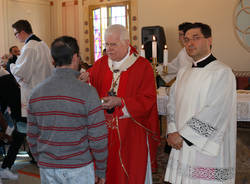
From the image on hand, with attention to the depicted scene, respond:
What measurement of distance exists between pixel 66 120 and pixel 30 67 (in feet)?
9.13

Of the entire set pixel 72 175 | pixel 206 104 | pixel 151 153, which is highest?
pixel 206 104

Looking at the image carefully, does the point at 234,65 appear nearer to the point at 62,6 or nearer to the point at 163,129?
the point at 163,129

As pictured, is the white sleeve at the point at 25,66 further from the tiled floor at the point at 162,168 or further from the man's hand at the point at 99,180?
the man's hand at the point at 99,180

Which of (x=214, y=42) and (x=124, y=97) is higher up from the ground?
(x=214, y=42)

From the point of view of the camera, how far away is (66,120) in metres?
1.54

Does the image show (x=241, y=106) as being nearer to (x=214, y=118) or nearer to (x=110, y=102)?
(x=214, y=118)

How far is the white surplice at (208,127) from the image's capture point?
6.68 feet

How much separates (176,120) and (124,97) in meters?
0.47

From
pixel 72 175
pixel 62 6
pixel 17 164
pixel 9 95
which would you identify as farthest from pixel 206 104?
pixel 62 6

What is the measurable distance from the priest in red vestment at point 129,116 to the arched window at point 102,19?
6762 mm

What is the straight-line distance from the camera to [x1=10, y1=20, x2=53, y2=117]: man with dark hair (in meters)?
4.05

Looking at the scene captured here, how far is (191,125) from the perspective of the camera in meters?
2.06

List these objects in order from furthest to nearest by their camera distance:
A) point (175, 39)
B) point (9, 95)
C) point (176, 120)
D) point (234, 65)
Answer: point (175, 39) < point (234, 65) < point (9, 95) < point (176, 120)

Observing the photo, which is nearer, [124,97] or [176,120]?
[176,120]
